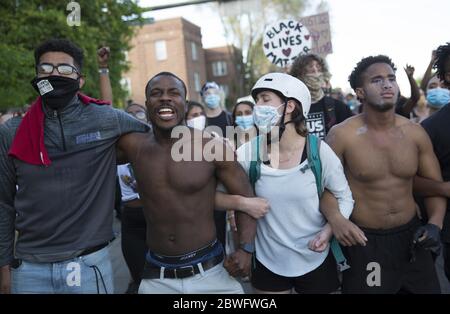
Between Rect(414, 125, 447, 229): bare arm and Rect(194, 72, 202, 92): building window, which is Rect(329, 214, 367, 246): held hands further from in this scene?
Rect(194, 72, 202, 92): building window

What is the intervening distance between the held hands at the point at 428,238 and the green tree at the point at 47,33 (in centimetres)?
805

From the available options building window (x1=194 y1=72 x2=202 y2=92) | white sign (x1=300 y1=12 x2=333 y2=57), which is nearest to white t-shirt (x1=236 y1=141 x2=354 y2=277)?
white sign (x1=300 y1=12 x2=333 y2=57)

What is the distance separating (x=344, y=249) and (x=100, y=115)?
1994mm

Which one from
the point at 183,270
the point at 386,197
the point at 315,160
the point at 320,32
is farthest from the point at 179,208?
the point at 320,32

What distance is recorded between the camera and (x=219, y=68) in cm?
4634

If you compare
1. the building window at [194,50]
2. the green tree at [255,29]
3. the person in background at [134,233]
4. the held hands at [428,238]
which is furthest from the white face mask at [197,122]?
the building window at [194,50]

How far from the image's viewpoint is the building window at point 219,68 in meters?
46.2

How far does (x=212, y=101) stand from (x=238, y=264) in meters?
4.14

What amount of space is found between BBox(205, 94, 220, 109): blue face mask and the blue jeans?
4.07m

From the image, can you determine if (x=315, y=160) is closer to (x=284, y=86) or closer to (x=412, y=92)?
(x=284, y=86)

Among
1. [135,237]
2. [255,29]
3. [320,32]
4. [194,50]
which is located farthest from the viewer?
[194,50]

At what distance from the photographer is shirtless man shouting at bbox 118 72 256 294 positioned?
2.64m
